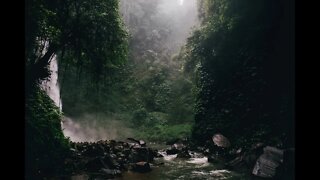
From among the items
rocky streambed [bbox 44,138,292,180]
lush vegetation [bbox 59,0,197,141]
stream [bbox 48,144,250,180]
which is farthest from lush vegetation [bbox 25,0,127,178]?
lush vegetation [bbox 59,0,197,141]

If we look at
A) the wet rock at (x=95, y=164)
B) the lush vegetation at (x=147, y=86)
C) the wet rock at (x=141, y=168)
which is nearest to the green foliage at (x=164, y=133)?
the lush vegetation at (x=147, y=86)

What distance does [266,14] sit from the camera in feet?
51.6

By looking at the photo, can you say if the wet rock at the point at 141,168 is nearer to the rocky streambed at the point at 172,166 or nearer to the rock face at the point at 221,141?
the rocky streambed at the point at 172,166

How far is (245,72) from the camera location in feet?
55.9

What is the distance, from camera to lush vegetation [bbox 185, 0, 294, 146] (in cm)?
1456

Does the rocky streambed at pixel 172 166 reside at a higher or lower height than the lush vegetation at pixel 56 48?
lower

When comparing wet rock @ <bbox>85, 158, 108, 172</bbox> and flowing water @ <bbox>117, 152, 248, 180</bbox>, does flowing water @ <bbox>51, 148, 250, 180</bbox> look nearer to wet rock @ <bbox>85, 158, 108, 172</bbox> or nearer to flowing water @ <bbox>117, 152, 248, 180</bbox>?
flowing water @ <bbox>117, 152, 248, 180</bbox>

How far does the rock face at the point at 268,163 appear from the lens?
36.6 feet

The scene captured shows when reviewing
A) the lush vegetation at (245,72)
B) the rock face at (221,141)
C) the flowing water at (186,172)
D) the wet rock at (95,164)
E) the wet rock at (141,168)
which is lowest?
the flowing water at (186,172)

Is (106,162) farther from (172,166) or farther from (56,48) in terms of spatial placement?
(56,48)

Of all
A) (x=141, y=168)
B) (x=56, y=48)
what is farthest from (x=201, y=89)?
(x=56, y=48)

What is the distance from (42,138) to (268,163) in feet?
24.8

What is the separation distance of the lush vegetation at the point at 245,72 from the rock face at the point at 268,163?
140cm

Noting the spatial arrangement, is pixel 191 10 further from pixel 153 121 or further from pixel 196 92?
pixel 196 92
